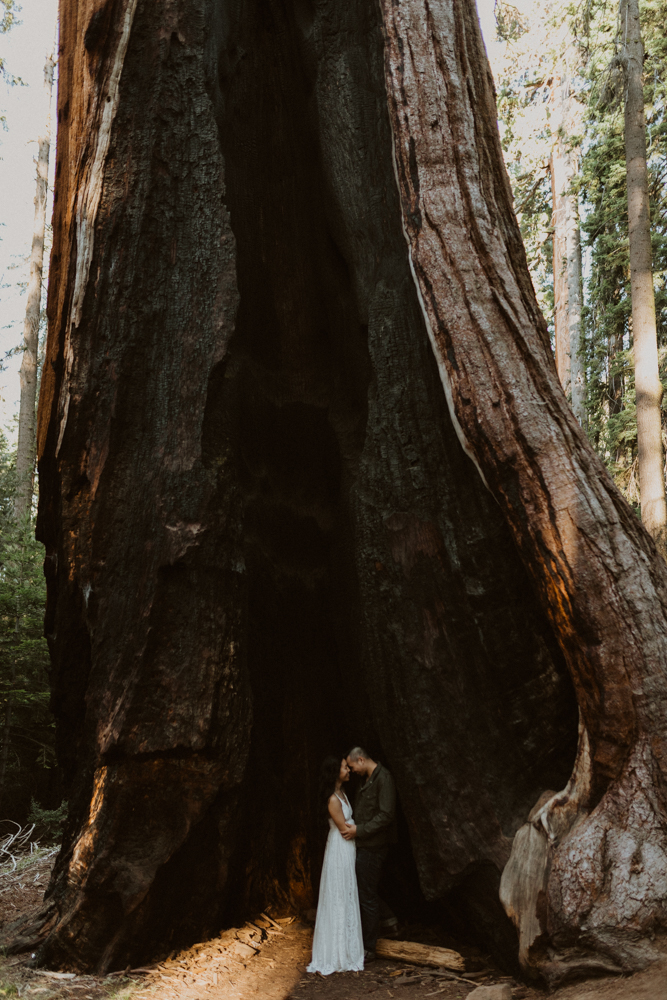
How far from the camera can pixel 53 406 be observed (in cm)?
554

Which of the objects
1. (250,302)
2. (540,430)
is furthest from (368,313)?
(540,430)

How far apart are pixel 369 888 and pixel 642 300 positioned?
8339 millimetres

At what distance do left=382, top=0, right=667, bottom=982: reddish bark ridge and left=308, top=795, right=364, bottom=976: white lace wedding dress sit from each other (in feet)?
4.52

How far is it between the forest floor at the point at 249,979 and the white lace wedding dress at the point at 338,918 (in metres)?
0.09

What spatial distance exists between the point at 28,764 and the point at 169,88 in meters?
8.09

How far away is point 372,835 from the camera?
17.0 feet

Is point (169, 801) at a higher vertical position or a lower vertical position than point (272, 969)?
higher

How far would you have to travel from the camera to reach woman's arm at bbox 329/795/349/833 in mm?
5180

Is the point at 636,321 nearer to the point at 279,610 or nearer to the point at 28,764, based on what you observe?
the point at 279,610

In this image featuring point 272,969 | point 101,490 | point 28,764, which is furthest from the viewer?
point 28,764

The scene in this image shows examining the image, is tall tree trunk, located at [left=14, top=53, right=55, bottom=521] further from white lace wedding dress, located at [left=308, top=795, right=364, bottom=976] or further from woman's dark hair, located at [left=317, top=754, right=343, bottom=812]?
white lace wedding dress, located at [left=308, top=795, right=364, bottom=976]

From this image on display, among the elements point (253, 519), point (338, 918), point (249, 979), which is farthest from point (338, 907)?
point (253, 519)

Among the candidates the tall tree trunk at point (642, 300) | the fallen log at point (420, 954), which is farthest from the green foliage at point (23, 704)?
the tall tree trunk at point (642, 300)

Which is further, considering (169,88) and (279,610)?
(279,610)
